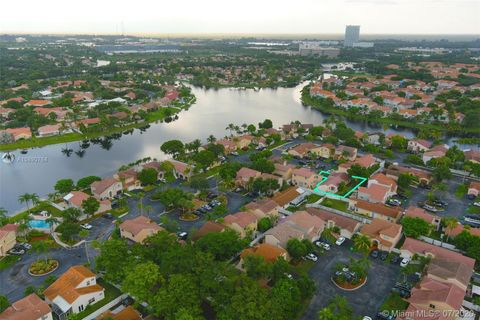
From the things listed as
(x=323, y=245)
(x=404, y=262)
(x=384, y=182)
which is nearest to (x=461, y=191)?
(x=384, y=182)

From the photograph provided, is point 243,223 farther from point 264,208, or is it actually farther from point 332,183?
point 332,183

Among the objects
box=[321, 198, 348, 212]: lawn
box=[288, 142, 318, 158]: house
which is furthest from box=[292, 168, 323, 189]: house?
box=[288, 142, 318, 158]: house

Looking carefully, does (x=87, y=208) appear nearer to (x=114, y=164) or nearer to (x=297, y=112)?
(x=114, y=164)

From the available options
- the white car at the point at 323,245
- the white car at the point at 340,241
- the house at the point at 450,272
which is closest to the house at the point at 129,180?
the white car at the point at 323,245

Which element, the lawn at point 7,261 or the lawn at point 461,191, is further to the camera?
the lawn at point 461,191

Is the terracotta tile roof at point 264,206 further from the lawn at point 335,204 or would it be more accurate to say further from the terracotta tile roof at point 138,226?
the terracotta tile roof at point 138,226

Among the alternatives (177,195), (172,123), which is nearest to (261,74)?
(172,123)
